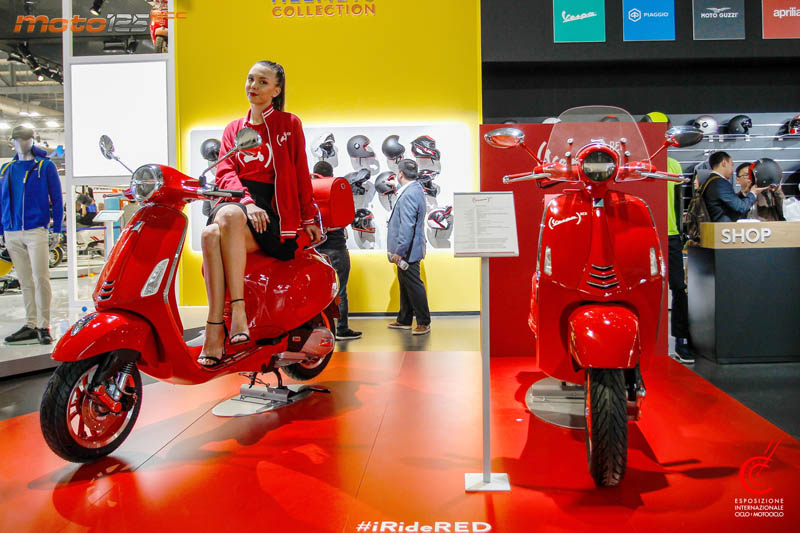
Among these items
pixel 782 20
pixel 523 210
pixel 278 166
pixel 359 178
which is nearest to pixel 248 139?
pixel 278 166

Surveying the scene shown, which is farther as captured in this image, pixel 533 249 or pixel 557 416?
pixel 533 249

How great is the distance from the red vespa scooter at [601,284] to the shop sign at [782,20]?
464 cm

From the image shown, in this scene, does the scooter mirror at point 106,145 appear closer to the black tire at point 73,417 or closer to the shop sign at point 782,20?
the black tire at point 73,417

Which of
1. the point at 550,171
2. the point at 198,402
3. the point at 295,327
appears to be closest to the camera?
the point at 550,171

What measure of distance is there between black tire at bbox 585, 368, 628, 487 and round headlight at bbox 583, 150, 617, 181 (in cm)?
71

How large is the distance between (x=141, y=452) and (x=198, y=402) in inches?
28.3

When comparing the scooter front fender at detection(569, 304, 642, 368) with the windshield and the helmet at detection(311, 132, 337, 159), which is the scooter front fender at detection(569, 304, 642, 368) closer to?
the windshield

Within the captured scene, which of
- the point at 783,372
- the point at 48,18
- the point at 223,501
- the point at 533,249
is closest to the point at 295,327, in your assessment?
the point at 223,501

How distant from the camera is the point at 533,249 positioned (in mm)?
3850

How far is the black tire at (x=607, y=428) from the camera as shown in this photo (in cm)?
186

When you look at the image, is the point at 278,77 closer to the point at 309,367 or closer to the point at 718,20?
the point at 309,367

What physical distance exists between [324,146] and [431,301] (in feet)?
6.67

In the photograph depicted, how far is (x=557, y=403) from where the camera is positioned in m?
2.90

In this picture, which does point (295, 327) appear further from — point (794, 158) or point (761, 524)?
point (794, 158)
